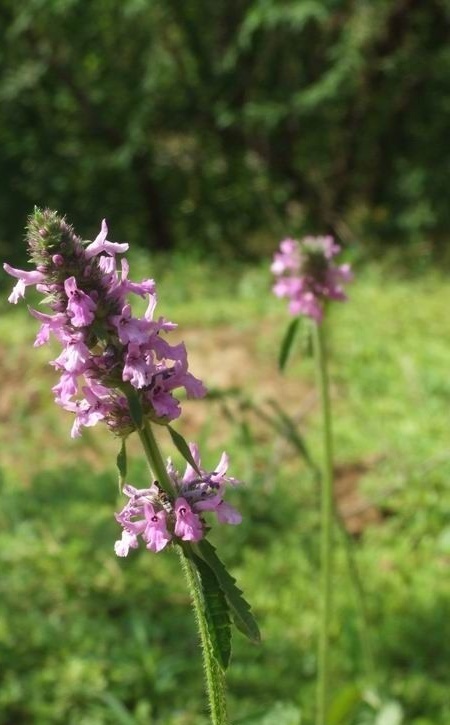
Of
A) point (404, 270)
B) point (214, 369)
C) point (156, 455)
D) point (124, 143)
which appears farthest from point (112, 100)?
point (156, 455)

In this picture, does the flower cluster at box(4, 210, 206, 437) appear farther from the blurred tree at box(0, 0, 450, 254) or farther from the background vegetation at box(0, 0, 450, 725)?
the blurred tree at box(0, 0, 450, 254)

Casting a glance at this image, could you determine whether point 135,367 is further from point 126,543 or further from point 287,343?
point 287,343

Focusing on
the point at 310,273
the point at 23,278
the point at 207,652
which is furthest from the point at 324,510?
the point at 23,278

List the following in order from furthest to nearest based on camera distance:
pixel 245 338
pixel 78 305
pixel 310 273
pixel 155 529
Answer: pixel 245 338 < pixel 310 273 < pixel 155 529 < pixel 78 305

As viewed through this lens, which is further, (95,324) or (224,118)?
(224,118)

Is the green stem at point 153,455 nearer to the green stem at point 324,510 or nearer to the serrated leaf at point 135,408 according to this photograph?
the serrated leaf at point 135,408
